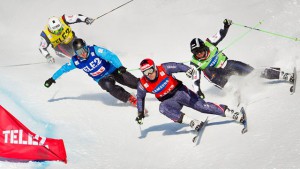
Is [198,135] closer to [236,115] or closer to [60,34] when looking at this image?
[236,115]

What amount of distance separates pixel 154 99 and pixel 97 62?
1.48 meters

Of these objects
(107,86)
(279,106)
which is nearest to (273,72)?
(279,106)

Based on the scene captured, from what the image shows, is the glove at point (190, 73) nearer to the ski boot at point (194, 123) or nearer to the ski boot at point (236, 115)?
the ski boot at point (194, 123)

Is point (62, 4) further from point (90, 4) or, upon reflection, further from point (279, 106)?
point (279, 106)

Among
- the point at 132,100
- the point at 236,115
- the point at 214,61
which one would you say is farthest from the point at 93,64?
the point at 236,115

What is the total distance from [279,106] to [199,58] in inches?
65.3

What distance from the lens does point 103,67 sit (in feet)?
28.3

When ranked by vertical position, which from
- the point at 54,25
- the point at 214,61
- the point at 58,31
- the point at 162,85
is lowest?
the point at 162,85

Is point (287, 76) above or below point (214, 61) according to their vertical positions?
below

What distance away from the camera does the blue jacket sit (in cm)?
841

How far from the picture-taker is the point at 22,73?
36.4 feet

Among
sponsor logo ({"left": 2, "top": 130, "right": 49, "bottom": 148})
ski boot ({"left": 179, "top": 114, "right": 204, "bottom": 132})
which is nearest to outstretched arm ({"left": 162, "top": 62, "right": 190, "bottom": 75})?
ski boot ({"left": 179, "top": 114, "right": 204, "bottom": 132})

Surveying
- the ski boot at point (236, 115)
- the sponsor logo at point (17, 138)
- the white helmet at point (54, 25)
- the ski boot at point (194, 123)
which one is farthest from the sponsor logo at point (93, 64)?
the ski boot at point (236, 115)

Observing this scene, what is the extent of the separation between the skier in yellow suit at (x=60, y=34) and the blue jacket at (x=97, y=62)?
248cm
